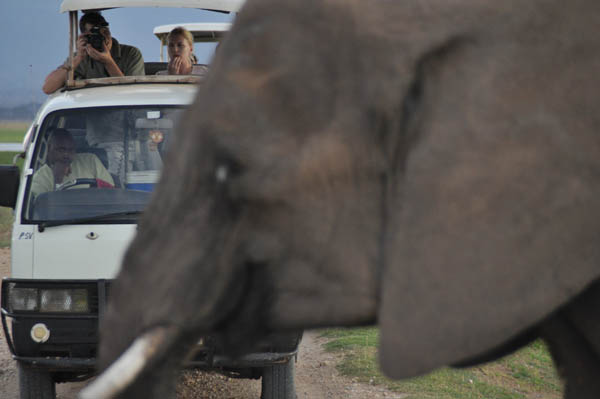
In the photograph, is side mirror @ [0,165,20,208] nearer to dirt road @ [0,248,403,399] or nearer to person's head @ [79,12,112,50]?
person's head @ [79,12,112,50]

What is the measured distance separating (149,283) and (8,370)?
22.2 feet

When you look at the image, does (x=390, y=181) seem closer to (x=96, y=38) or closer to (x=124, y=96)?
(x=124, y=96)

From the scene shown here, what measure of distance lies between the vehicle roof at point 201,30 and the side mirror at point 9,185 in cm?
517

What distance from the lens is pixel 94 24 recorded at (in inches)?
260

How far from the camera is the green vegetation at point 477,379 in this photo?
6137 millimetres

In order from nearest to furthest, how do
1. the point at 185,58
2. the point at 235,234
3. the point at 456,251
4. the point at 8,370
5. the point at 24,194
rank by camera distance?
the point at 456,251
the point at 235,234
the point at 24,194
the point at 185,58
the point at 8,370

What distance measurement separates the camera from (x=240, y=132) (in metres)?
1.28

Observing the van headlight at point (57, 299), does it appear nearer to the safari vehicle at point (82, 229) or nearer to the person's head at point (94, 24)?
the safari vehicle at point (82, 229)

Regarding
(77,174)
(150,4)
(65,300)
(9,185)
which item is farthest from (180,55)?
(65,300)

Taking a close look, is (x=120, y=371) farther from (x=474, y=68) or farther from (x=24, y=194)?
(x=24, y=194)

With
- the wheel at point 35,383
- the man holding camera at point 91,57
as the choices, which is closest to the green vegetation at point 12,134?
the man holding camera at point 91,57

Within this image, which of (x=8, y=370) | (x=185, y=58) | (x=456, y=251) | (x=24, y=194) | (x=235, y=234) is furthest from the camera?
(x=8, y=370)

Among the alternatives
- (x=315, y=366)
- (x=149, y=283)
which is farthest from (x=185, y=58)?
(x=149, y=283)

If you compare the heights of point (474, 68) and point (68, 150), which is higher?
point (474, 68)
